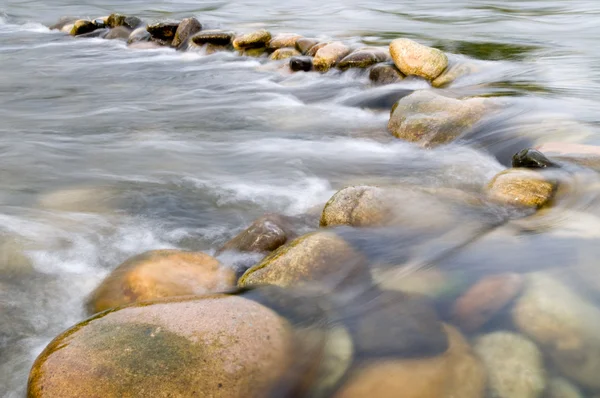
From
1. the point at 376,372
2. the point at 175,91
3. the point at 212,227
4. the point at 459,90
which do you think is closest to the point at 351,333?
the point at 376,372

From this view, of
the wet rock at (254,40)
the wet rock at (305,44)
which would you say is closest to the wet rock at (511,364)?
the wet rock at (305,44)

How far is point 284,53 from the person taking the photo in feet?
34.3

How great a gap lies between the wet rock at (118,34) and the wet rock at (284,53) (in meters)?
5.23

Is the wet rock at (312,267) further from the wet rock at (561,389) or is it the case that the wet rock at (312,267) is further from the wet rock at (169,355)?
the wet rock at (561,389)

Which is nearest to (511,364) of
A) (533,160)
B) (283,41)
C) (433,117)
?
(533,160)

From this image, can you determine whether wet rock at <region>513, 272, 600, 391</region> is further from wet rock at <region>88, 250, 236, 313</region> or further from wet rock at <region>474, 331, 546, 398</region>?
wet rock at <region>88, 250, 236, 313</region>

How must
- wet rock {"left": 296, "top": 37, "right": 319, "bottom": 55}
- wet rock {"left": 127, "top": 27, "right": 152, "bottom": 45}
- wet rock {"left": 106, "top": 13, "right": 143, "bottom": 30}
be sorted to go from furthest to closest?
wet rock {"left": 106, "top": 13, "right": 143, "bottom": 30} → wet rock {"left": 127, "top": 27, "right": 152, "bottom": 45} → wet rock {"left": 296, "top": 37, "right": 319, "bottom": 55}

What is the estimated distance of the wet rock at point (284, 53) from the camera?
1038cm

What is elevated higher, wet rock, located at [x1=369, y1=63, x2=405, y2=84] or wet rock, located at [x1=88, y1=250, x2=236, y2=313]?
wet rock, located at [x1=369, y1=63, x2=405, y2=84]

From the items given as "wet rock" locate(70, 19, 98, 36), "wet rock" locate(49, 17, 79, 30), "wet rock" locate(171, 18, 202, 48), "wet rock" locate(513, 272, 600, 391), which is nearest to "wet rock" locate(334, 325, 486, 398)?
"wet rock" locate(513, 272, 600, 391)

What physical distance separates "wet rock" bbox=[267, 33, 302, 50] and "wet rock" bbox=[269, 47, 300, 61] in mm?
→ 221

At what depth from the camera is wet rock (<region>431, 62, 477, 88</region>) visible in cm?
793

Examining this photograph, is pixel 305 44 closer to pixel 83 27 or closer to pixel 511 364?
pixel 83 27

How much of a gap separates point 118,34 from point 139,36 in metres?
1.06
